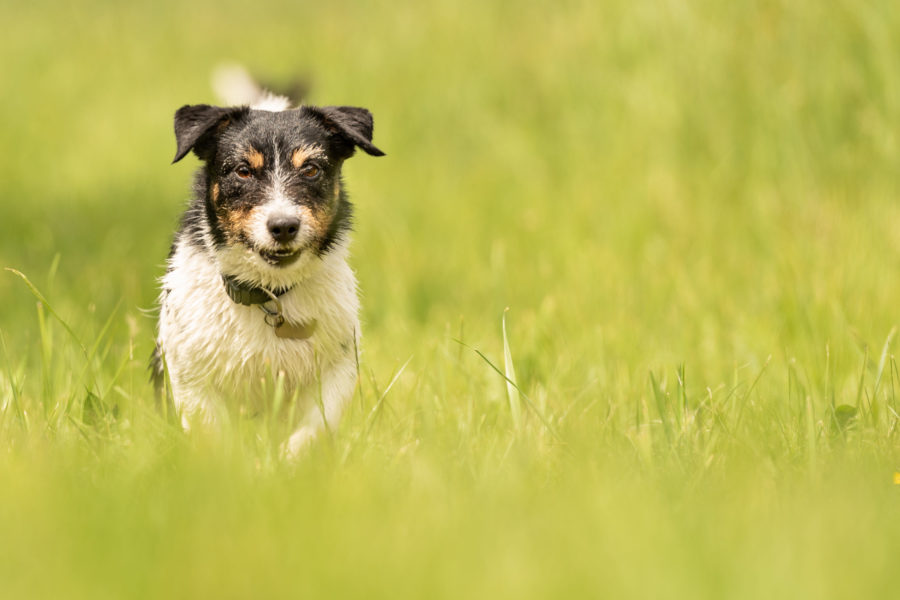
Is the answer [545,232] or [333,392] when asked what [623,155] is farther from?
[333,392]

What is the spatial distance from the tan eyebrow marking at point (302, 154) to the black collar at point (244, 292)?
19.7 inches

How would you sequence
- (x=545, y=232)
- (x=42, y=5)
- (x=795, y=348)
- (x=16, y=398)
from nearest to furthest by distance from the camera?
(x=16, y=398), (x=795, y=348), (x=545, y=232), (x=42, y=5)

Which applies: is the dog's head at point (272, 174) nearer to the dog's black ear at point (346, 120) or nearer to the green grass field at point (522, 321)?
the dog's black ear at point (346, 120)

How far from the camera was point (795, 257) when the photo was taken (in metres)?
6.29

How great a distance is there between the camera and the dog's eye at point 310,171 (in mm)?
4090

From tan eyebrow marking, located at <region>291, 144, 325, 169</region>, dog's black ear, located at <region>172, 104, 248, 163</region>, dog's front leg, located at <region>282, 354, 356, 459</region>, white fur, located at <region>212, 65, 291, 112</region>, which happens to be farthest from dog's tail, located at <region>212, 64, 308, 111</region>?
dog's front leg, located at <region>282, 354, 356, 459</region>

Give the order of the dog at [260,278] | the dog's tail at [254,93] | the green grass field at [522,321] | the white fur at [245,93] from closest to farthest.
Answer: the green grass field at [522,321] → the dog at [260,278] → the white fur at [245,93] → the dog's tail at [254,93]

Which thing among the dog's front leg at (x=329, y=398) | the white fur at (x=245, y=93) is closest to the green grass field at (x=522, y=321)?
the dog's front leg at (x=329, y=398)

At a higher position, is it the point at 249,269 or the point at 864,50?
the point at 864,50

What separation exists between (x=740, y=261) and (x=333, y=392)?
351 centimetres

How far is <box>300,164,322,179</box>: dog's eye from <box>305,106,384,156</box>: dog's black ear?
186 millimetres

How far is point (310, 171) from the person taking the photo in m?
4.12

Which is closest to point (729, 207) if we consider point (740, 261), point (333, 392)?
point (740, 261)

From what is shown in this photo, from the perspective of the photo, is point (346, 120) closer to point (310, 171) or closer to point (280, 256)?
point (310, 171)
